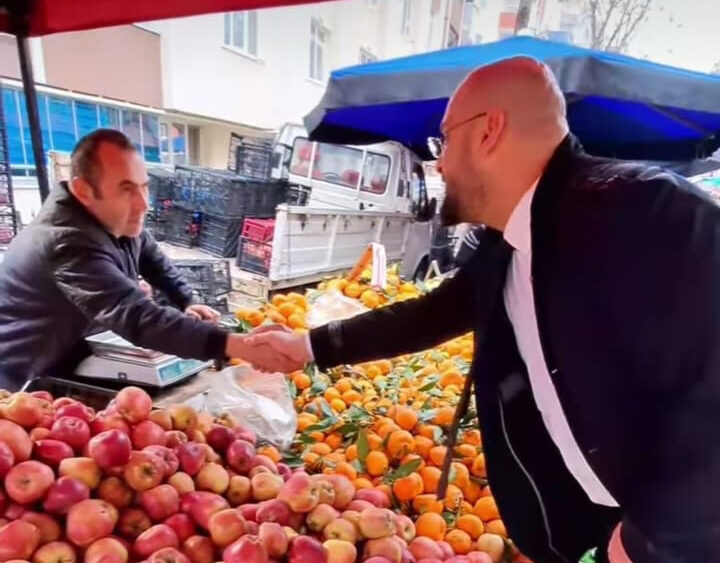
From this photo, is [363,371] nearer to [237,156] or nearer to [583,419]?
[583,419]

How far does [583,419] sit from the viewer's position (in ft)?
3.16

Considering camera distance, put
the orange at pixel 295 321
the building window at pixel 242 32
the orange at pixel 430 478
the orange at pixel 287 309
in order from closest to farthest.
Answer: the orange at pixel 430 478
the orange at pixel 295 321
the orange at pixel 287 309
the building window at pixel 242 32

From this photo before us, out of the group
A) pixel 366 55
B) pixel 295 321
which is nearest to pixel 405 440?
pixel 295 321

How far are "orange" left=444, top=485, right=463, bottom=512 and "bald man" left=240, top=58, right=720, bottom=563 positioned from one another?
7.4 inches

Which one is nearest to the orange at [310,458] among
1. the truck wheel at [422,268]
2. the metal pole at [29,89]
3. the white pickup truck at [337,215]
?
the metal pole at [29,89]

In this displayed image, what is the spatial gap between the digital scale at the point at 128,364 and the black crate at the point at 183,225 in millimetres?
6409

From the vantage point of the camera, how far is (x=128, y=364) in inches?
67.0

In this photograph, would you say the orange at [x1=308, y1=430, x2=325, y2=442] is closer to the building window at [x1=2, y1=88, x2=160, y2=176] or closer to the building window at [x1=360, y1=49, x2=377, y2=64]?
the building window at [x1=2, y1=88, x2=160, y2=176]

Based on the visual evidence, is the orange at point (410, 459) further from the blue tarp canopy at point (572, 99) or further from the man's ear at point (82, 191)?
the blue tarp canopy at point (572, 99)

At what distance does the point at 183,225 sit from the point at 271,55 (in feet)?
27.0

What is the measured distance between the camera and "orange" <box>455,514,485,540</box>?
1493 millimetres

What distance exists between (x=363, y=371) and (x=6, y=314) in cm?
137

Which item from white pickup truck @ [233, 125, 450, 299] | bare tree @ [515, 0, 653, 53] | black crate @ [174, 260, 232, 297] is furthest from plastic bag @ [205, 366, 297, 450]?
bare tree @ [515, 0, 653, 53]

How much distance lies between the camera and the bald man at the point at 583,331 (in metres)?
0.84
